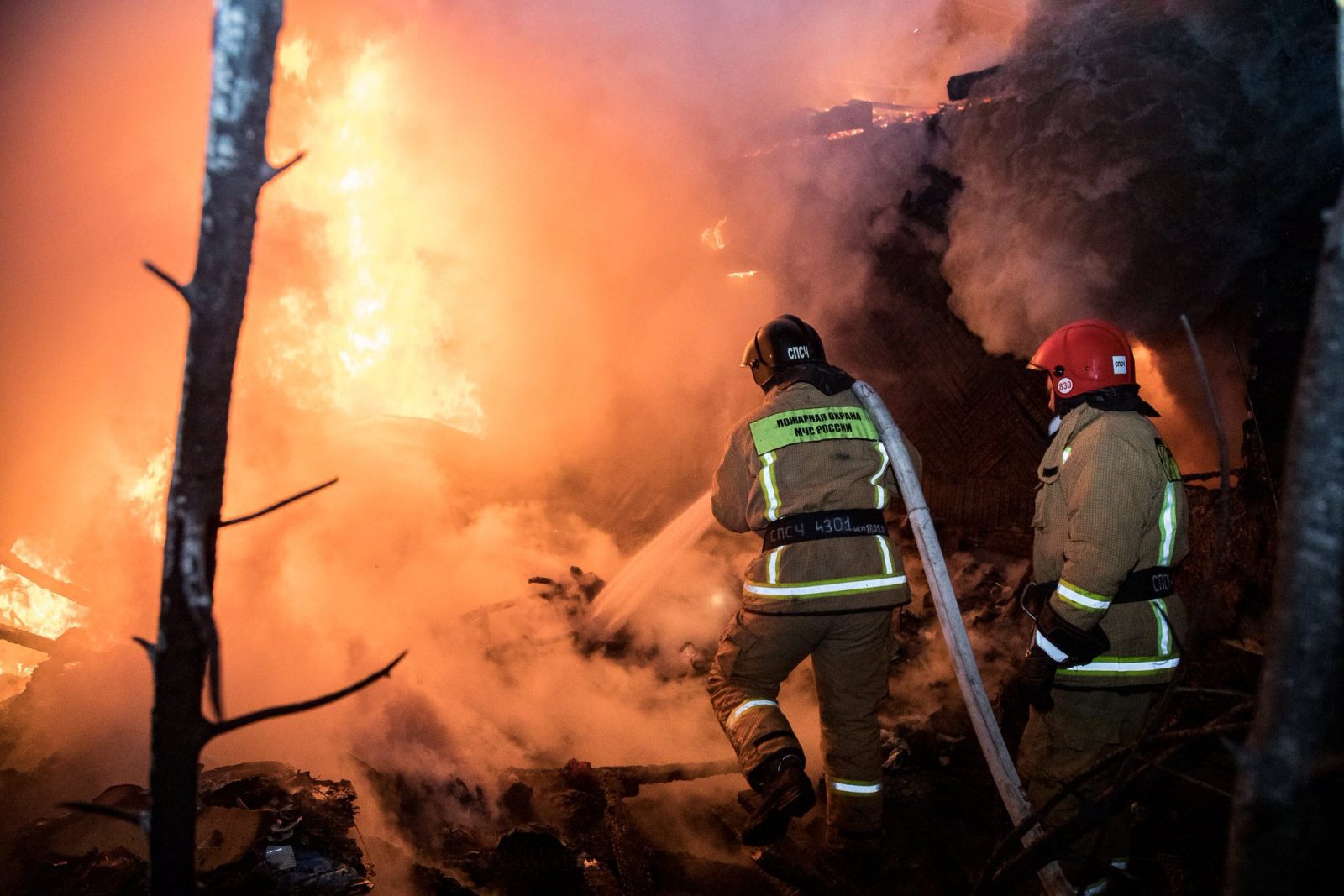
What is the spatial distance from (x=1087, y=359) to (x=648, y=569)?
15.2 ft

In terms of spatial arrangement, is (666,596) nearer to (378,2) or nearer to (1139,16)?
(1139,16)

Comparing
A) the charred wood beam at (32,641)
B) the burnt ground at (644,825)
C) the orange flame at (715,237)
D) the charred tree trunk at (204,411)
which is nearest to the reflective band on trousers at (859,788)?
the burnt ground at (644,825)

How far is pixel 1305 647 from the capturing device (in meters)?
1.17

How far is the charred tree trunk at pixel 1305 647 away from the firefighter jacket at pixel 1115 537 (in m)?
1.64

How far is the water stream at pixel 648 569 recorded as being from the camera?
6406mm

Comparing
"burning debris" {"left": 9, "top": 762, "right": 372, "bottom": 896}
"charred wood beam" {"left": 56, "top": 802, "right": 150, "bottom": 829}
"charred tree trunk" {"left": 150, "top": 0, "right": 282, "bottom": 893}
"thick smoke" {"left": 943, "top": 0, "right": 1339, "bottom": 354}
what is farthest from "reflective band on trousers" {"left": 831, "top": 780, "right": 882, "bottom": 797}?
"thick smoke" {"left": 943, "top": 0, "right": 1339, "bottom": 354}

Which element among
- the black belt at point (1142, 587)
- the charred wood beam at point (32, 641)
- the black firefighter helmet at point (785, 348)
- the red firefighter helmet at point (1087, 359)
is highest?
the black firefighter helmet at point (785, 348)

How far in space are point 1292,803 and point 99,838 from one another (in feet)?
14.1

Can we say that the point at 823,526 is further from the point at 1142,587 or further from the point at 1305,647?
the point at 1305,647

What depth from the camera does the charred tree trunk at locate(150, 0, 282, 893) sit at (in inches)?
62.4

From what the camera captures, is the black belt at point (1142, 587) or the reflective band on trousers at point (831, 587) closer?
the black belt at point (1142, 587)

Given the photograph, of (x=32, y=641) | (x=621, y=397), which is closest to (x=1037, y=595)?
(x=621, y=397)

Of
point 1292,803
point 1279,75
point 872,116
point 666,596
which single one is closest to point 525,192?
point 872,116

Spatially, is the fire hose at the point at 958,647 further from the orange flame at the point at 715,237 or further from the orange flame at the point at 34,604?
the orange flame at the point at 34,604
